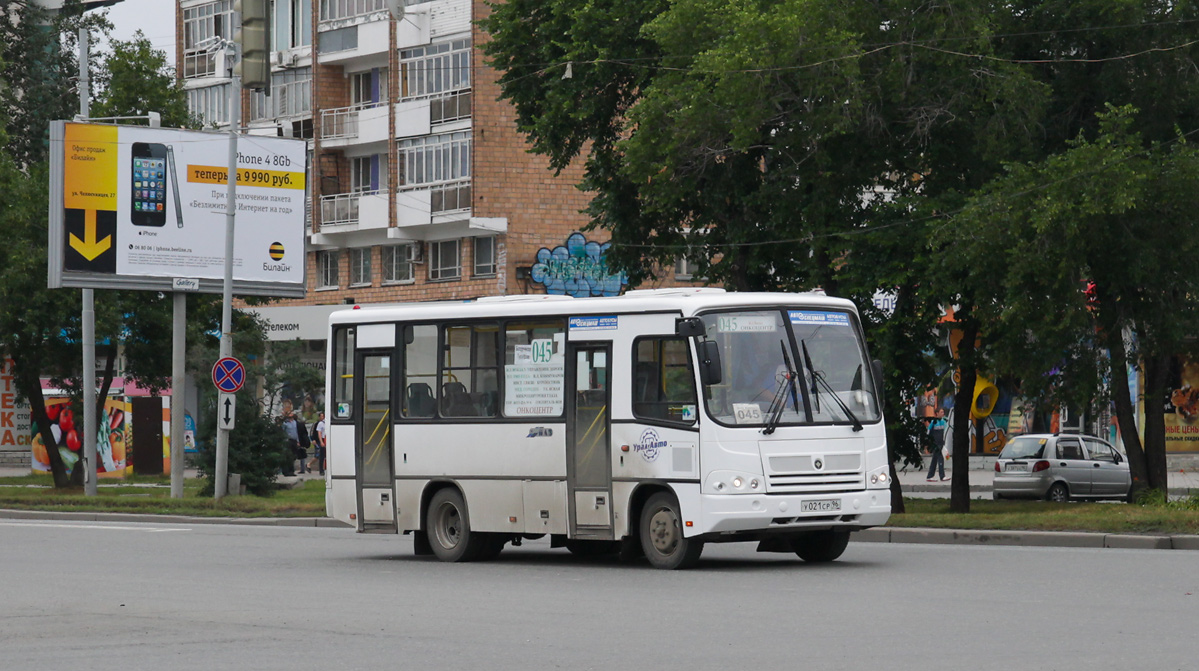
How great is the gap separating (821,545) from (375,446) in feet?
16.9

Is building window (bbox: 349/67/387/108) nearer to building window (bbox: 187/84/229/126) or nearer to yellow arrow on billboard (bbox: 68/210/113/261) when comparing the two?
building window (bbox: 187/84/229/126)

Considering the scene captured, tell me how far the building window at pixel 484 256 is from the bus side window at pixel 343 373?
112 ft

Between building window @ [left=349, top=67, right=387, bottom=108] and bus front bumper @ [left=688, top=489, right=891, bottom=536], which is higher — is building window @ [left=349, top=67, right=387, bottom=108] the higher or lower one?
the higher one

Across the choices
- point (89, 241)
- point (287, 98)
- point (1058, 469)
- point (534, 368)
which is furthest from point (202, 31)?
point (534, 368)

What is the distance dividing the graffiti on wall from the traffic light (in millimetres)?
31562

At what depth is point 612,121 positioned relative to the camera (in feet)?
105

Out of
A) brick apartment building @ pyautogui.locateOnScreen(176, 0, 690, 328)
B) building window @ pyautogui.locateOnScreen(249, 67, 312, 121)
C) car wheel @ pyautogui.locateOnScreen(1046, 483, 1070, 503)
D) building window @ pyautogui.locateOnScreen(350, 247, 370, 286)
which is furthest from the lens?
building window @ pyautogui.locateOnScreen(249, 67, 312, 121)

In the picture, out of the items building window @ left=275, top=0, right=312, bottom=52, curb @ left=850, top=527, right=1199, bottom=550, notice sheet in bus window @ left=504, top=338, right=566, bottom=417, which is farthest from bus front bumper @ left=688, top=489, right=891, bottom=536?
building window @ left=275, top=0, right=312, bottom=52

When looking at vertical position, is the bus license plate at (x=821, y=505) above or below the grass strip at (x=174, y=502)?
above

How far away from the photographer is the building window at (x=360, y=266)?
5931 centimetres

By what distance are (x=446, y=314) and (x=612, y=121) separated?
13633 millimetres

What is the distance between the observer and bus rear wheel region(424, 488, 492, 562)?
18719mm

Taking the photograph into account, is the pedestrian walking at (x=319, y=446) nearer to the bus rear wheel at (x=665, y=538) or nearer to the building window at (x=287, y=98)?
the building window at (x=287, y=98)

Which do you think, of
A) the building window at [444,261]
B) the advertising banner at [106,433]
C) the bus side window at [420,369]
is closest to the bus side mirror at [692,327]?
the bus side window at [420,369]
